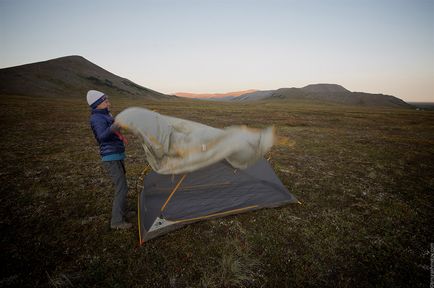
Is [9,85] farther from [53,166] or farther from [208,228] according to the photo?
[208,228]

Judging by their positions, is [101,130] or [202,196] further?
[202,196]

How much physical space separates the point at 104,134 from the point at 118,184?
133 centimetres

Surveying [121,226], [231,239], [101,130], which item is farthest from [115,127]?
[231,239]

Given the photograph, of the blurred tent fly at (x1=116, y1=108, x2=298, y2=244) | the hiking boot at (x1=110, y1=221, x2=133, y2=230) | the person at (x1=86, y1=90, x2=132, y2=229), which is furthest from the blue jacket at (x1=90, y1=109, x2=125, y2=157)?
the hiking boot at (x1=110, y1=221, x2=133, y2=230)

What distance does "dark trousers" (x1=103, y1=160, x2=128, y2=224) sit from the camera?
4.85 m

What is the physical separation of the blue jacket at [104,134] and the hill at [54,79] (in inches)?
3169

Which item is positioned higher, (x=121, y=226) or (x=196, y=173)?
(x=196, y=173)

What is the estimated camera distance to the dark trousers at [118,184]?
4.85 m

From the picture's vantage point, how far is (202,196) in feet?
19.1

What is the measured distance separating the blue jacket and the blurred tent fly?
48cm

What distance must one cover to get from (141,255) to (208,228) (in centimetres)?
172

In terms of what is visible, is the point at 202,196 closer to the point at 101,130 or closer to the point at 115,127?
the point at 115,127

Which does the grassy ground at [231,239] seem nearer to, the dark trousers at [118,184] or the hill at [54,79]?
the dark trousers at [118,184]

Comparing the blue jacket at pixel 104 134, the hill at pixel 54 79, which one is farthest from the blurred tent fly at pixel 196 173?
the hill at pixel 54 79
